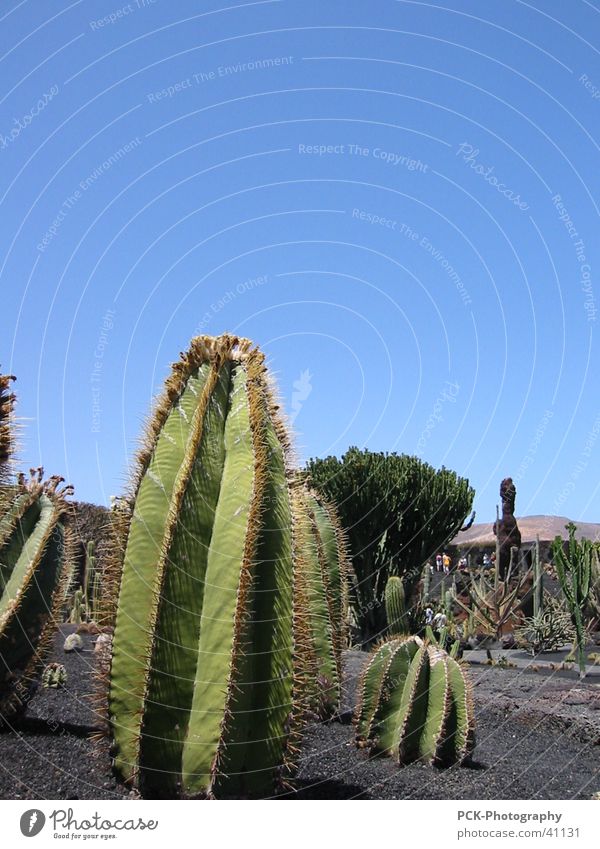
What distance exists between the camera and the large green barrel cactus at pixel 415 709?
4.64 meters

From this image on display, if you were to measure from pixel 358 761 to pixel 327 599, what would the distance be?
35.0 inches

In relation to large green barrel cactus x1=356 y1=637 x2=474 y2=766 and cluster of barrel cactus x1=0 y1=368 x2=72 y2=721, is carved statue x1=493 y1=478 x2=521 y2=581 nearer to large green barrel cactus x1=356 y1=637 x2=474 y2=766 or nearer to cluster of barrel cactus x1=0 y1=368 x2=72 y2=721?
large green barrel cactus x1=356 y1=637 x2=474 y2=766

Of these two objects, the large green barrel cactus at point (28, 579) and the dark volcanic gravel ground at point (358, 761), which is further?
the large green barrel cactus at point (28, 579)

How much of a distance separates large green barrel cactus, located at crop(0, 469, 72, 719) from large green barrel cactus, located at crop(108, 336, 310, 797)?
48.2 inches

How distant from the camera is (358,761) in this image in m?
4.45

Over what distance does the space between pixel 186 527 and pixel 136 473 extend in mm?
372

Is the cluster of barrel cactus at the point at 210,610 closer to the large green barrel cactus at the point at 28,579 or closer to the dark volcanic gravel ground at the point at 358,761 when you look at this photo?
the dark volcanic gravel ground at the point at 358,761

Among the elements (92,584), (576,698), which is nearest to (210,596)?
(92,584)

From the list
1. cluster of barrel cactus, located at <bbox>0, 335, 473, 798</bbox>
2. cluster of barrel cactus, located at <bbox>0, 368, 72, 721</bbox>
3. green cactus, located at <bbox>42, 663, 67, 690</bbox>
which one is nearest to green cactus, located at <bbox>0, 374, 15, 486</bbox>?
cluster of barrel cactus, located at <bbox>0, 368, 72, 721</bbox>

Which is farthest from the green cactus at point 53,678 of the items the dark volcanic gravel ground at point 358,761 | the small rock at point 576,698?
the small rock at point 576,698

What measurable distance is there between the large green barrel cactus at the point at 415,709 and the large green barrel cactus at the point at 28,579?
71.0 inches

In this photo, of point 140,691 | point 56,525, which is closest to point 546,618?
Answer: point 56,525

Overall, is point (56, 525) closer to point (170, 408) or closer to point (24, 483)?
point (24, 483)

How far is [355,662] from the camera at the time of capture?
375 inches
